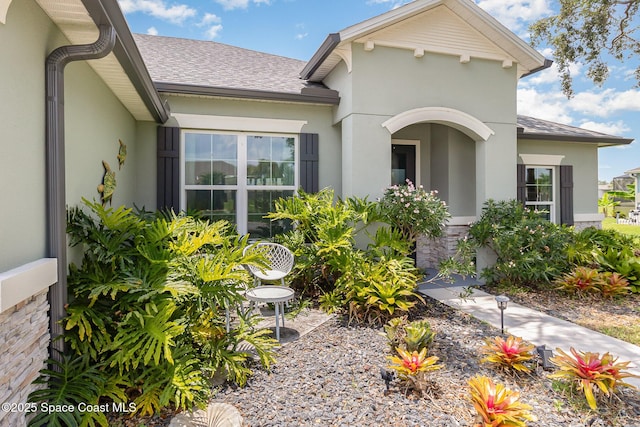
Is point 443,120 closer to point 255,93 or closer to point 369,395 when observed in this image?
point 255,93

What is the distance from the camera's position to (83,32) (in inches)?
110

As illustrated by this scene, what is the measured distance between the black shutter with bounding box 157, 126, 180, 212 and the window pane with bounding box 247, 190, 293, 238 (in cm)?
125

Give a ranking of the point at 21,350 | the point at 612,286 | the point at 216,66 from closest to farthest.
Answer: the point at 21,350, the point at 612,286, the point at 216,66

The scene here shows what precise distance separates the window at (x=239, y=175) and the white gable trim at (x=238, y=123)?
0.14 m

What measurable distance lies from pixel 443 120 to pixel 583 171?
16.6 feet

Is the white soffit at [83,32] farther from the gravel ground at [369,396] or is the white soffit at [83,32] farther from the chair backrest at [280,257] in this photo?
the gravel ground at [369,396]

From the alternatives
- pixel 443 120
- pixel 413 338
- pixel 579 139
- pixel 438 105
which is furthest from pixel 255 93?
pixel 579 139

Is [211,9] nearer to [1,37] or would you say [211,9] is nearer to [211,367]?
[1,37]

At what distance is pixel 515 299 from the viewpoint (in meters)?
5.63

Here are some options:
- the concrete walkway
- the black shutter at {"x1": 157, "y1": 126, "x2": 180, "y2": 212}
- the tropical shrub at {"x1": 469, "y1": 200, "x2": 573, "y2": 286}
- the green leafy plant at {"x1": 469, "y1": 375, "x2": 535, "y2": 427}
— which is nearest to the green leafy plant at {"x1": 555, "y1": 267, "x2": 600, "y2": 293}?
the tropical shrub at {"x1": 469, "y1": 200, "x2": 573, "y2": 286}

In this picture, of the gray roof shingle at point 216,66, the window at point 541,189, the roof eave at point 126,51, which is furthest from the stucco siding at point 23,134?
the window at point 541,189

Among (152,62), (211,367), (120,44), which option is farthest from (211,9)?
(211,367)

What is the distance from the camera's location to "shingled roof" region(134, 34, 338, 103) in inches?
228

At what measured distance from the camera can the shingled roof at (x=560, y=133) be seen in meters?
7.81
